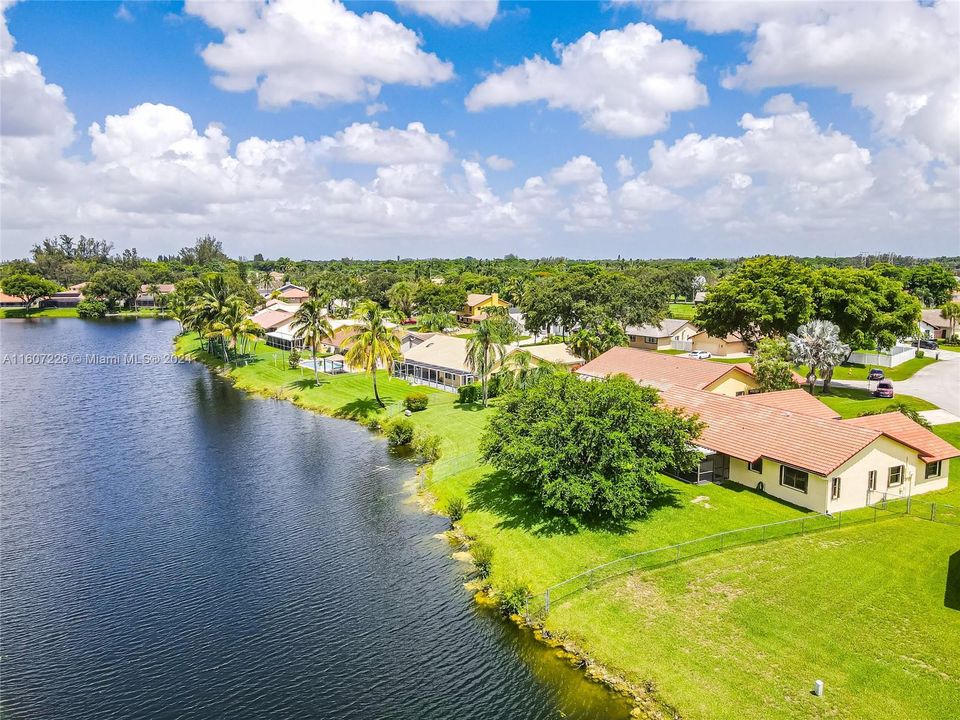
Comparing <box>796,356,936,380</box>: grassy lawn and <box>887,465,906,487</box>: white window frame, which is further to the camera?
<box>796,356,936,380</box>: grassy lawn

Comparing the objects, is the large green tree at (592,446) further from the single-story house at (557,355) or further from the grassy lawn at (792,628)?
the single-story house at (557,355)

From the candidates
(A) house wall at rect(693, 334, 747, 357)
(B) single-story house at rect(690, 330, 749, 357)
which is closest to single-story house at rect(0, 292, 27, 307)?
(B) single-story house at rect(690, 330, 749, 357)

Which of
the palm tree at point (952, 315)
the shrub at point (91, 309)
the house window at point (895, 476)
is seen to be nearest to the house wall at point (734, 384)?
the house window at point (895, 476)

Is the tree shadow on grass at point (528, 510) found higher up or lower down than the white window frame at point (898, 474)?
lower down

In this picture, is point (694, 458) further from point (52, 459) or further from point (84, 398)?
point (84, 398)

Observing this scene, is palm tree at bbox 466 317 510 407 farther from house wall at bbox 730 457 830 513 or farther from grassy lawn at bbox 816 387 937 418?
grassy lawn at bbox 816 387 937 418

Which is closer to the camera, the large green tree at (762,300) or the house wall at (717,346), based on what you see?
the large green tree at (762,300)

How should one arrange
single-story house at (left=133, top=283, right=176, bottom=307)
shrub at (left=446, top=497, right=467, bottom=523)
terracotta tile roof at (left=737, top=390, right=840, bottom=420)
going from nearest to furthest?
shrub at (left=446, top=497, right=467, bottom=523) → terracotta tile roof at (left=737, top=390, right=840, bottom=420) → single-story house at (left=133, top=283, right=176, bottom=307)

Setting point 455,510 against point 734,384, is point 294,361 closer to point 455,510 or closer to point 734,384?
point 455,510
